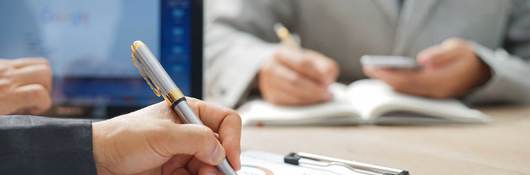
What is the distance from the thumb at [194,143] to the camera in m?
0.43

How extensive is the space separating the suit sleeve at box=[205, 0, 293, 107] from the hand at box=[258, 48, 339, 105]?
54mm

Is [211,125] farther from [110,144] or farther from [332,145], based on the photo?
[332,145]

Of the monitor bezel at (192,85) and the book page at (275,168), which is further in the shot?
the monitor bezel at (192,85)

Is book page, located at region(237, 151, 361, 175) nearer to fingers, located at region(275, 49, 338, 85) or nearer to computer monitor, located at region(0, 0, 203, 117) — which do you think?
computer monitor, located at region(0, 0, 203, 117)

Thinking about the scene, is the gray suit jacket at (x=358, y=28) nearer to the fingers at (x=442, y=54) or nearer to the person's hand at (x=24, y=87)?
the fingers at (x=442, y=54)

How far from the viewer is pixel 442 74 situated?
38.4 inches

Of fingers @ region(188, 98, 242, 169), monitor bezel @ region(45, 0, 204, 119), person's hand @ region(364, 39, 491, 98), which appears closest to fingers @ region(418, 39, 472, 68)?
person's hand @ region(364, 39, 491, 98)

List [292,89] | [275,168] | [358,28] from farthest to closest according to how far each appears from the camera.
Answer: [358,28], [292,89], [275,168]

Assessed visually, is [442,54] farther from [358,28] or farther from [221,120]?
[221,120]

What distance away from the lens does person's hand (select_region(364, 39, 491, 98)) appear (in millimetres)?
953

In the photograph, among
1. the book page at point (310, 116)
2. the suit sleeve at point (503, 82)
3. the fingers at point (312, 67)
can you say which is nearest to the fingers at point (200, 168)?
the book page at point (310, 116)

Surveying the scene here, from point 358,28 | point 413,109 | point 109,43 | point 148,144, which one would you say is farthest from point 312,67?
point 148,144

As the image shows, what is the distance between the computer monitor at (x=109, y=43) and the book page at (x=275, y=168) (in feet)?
0.76

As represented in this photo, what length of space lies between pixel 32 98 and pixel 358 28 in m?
0.85
